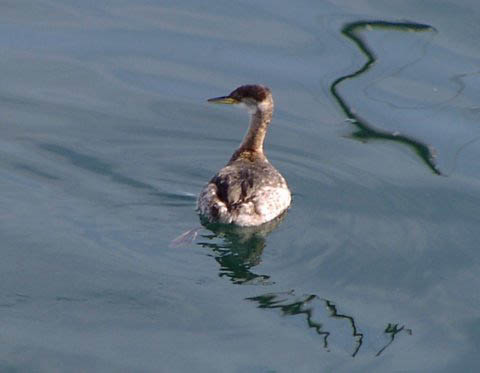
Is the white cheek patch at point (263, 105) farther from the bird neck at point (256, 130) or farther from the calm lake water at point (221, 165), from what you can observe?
the calm lake water at point (221, 165)

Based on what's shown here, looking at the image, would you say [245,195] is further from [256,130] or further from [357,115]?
[357,115]

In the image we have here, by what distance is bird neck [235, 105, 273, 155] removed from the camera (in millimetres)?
10711

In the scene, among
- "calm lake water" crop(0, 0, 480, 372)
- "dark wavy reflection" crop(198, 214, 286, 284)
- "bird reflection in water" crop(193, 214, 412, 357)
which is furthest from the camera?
"dark wavy reflection" crop(198, 214, 286, 284)

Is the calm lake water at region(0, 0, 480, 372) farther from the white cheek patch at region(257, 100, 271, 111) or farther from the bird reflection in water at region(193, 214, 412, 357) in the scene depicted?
the white cheek patch at region(257, 100, 271, 111)

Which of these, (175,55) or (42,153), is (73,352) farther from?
(175,55)

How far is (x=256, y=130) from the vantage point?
10.8 meters

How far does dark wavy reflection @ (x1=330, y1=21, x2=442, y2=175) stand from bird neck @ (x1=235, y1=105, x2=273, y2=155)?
1.04 m

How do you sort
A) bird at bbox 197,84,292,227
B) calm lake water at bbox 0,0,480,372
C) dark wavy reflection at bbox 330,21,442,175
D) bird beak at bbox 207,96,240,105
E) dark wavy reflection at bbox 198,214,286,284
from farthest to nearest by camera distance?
dark wavy reflection at bbox 330,21,442,175, bird beak at bbox 207,96,240,105, bird at bbox 197,84,292,227, dark wavy reflection at bbox 198,214,286,284, calm lake water at bbox 0,0,480,372

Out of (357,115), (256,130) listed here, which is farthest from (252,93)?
(357,115)

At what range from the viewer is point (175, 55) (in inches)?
497

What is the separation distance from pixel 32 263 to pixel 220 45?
4481 mm

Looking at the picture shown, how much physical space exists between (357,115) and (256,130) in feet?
4.74

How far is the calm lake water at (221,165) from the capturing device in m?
8.34

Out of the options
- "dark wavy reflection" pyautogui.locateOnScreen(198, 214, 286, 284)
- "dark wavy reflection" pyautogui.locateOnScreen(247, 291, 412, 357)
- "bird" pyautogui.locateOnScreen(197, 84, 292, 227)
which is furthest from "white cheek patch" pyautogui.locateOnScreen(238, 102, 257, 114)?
"dark wavy reflection" pyautogui.locateOnScreen(247, 291, 412, 357)
